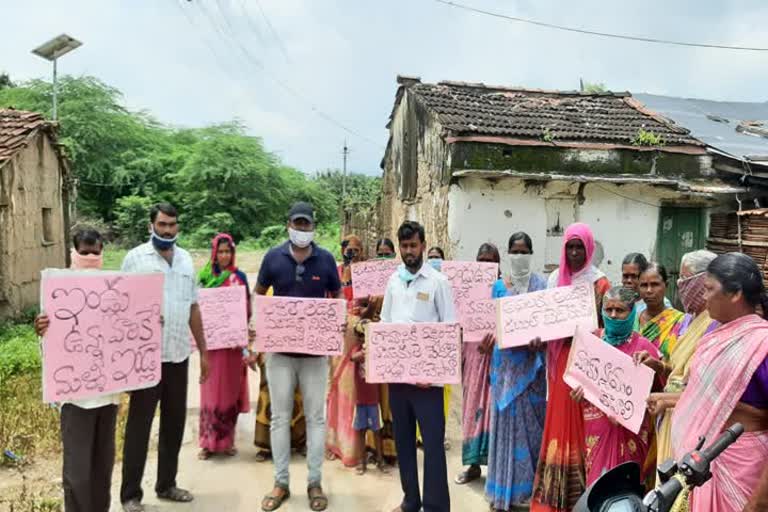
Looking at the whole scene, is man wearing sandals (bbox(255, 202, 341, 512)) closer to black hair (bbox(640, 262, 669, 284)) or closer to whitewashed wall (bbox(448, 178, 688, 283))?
black hair (bbox(640, 262, 669, 284))

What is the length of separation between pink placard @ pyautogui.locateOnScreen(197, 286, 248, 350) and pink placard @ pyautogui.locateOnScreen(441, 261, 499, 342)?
191 centimetres

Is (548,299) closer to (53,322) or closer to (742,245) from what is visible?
(53,322)

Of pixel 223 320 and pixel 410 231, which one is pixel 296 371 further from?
pixel 410 231

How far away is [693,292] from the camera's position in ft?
9.80

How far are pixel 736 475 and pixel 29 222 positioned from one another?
1313cm

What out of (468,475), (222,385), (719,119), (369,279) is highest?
(719,119)

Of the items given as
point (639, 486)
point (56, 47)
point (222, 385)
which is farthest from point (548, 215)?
point (56, 47)

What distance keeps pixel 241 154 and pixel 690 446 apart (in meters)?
31.0

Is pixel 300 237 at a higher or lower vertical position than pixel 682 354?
higher

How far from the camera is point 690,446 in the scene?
2.38 m

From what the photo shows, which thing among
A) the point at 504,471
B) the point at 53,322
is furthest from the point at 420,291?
the point at 53,322

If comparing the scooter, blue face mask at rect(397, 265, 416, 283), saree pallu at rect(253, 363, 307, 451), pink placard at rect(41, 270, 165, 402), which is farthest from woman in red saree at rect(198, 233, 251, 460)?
the scooter

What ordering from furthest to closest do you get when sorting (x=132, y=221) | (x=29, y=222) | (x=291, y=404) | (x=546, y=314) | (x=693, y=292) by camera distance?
(x=132, y=221), (x=29, y=222), (x=291, y=404), (x=546, y=314), (x=693, y=292)

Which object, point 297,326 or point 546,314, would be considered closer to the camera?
point 546,314
